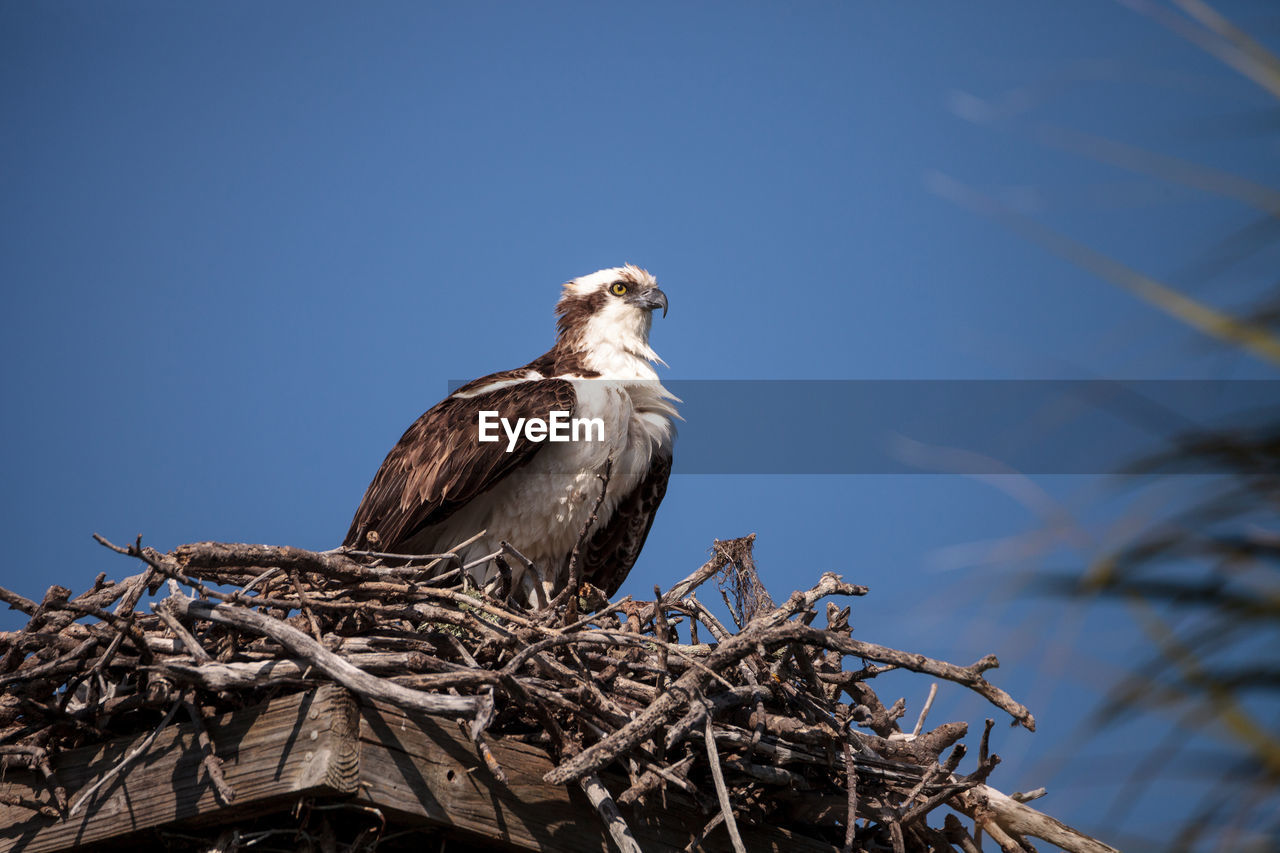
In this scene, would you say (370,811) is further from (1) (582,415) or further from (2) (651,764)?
(1) (582,415)

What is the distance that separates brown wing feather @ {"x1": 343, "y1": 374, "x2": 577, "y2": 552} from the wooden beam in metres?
1.97

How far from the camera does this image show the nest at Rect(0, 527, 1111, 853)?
2.95 m

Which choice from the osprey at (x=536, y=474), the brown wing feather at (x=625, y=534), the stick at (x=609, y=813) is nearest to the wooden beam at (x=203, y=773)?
the stick at (x=609, y=813)

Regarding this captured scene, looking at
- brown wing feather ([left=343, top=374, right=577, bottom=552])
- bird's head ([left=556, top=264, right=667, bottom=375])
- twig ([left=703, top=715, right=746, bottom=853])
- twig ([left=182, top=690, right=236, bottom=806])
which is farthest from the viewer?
bird's head ([left=556, top=264, right=667, bottom=375])

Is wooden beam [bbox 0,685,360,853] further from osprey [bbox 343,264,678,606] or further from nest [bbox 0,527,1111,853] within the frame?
osprey [bbox 343,264,678,606]

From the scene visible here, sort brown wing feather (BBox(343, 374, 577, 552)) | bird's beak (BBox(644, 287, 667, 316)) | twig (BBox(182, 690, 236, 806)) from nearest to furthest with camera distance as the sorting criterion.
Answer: twig (BBox(182, 690, 236, 806))
brown wing feather (BBox(343, 374, 577, 552))
bird's beak (BBox(644, 287, 667, 316))

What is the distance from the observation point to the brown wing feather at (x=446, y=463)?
517 cm

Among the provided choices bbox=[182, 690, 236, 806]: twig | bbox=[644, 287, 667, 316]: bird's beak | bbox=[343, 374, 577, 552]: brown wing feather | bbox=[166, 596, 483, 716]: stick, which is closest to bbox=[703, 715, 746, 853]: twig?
bbox=[166, 596, 483, 716]: stick

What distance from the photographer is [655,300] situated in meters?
6.72

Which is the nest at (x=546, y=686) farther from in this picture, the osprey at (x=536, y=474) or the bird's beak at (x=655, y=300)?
the bird's beak at (x=655, y=300)

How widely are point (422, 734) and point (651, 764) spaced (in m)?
0.62

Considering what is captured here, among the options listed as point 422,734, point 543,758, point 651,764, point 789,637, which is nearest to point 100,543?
point 422,734

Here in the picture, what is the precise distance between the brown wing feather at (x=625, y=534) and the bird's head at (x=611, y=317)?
605 millimetres

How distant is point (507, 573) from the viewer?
13.1 ft
